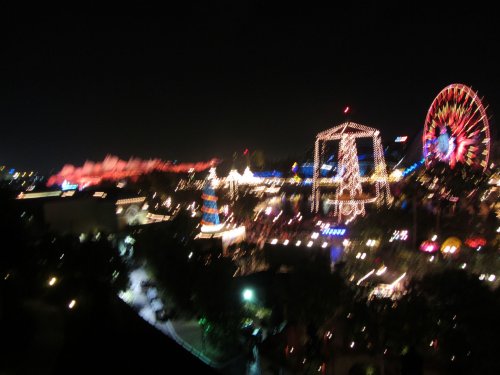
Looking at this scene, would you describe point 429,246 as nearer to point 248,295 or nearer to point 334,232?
point 334,232

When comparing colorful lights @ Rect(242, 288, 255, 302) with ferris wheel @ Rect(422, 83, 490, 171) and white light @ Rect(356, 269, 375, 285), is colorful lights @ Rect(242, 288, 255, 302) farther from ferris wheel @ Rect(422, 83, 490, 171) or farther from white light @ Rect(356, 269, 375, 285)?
ferris wheel @ Rect(422, 83, 490, 171)

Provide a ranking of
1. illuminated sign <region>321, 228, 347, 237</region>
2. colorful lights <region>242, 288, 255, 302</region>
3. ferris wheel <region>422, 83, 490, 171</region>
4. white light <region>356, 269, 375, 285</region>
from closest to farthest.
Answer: colorful lights <region>242, 288, 255, 302</region> → white light <region>356, 269, 375, 285</region> → ferris wheel <region>422, 83, 490, 171</region> → illuminated sign <region>321, 228, 347, 237</region>

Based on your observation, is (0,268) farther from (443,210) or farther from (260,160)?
(260,160)

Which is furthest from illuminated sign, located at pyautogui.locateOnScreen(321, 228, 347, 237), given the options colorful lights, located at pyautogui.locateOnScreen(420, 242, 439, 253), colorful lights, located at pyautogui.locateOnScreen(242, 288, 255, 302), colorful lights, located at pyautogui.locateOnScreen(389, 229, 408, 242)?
colorful lights, located at pyautogui.locateOnScreen(242, 288, 255, 302)

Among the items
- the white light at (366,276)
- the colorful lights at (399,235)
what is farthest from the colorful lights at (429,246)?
the white light at (366,276)

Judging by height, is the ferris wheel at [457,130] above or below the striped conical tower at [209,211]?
above

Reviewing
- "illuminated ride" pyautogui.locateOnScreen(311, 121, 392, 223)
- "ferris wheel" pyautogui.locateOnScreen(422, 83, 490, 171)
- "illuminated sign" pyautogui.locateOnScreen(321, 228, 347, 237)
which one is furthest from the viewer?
"illuminated ride" pyautogui.locateOnScreen(311, 121, 392, 223)

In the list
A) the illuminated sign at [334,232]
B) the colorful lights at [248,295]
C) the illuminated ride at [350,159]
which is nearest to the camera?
the colorful lights at [248,295]

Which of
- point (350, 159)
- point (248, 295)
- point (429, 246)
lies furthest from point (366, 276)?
point (350, 159)

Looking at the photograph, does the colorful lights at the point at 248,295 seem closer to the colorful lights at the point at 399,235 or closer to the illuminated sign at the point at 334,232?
the colorful lights at the point at 399,235
